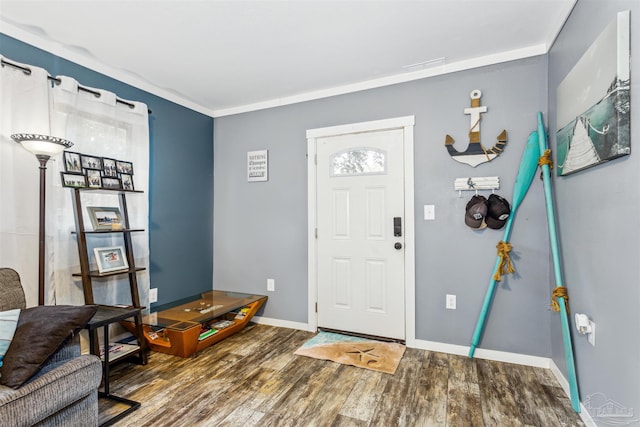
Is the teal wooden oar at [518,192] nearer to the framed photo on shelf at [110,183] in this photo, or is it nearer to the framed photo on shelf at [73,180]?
the framed photo on shelf at [110,183]

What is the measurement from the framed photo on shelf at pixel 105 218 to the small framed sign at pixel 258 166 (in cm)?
135

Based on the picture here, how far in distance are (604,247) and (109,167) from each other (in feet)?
10.7

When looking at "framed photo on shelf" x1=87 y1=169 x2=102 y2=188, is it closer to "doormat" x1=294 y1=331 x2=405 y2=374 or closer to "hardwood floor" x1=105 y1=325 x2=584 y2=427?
"hardwood floor" x1=105 y1=325 x2=584 y2=427

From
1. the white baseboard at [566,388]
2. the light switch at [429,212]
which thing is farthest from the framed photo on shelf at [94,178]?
the white baseboard at [566,388]

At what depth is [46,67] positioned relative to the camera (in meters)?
2.32

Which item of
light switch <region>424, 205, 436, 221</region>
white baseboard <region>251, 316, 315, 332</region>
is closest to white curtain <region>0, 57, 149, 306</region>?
white baseboard <region>251, 316, 315, 332</region>

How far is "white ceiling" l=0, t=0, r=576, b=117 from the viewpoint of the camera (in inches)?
78.3

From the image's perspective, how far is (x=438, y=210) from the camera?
2744 mm

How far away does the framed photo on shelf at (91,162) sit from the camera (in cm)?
243

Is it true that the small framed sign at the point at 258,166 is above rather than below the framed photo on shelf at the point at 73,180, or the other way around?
above

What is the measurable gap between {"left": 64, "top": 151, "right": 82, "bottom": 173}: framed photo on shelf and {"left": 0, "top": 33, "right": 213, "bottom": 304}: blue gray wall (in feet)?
2.18

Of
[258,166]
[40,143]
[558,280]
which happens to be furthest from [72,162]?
[558,280]

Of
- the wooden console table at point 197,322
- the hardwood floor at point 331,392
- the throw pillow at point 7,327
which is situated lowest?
the hardwood floor at point 331,392

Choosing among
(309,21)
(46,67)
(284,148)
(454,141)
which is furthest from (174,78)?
(454,141)
